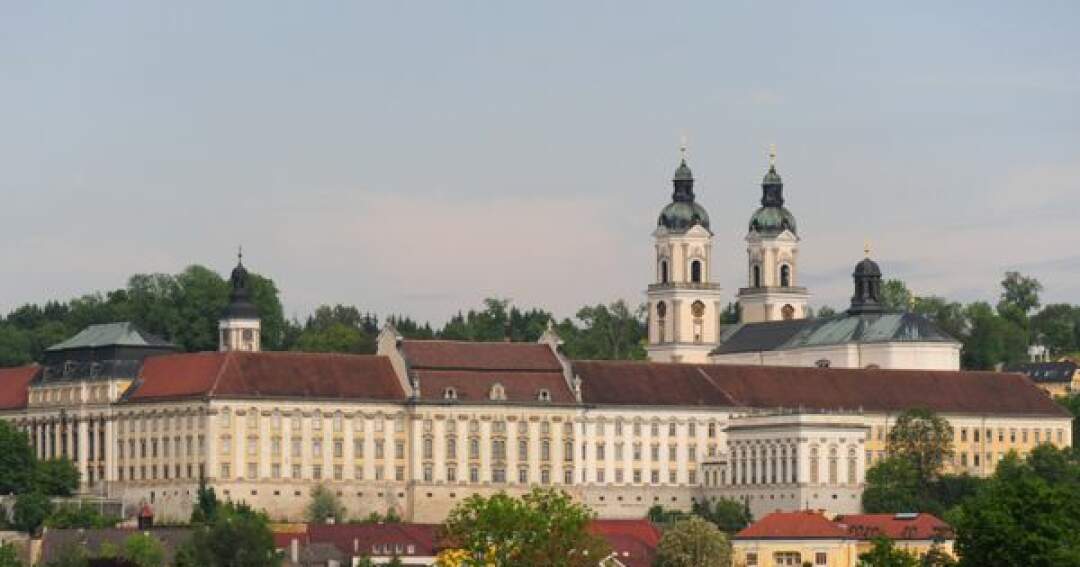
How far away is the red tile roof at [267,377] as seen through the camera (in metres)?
189

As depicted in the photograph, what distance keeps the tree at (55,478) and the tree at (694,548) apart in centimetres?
3902

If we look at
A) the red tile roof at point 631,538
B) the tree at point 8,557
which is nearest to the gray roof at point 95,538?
the tree at point 8,557

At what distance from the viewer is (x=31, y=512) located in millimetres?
182500

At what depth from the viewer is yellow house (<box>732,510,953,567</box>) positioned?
165125 millimetres

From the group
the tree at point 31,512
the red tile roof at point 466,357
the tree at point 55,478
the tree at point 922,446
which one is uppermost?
the red tile roof at point 466,357

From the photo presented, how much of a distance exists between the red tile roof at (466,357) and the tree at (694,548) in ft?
115

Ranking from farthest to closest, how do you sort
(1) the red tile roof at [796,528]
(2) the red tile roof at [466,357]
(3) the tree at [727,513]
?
Answer: (2) the red tile roof at [466,357] < (3) the tree at [727,513] < (1) the red tile roof at [796,528]

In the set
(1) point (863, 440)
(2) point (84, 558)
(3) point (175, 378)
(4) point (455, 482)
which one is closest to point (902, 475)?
(1) point (863, 440)

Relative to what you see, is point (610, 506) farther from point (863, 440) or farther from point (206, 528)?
point (206, 528)

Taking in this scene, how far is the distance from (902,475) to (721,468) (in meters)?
9.58

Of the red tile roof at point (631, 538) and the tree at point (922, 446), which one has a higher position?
the tree at point (922, 446)

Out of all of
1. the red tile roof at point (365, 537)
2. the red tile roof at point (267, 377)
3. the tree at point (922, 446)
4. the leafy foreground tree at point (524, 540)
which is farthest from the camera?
the tree at point (922, 446)

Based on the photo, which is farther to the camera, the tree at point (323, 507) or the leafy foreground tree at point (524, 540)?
the tree at point (323, 507)

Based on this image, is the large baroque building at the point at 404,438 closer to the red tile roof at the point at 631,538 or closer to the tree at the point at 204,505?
the tree at the point at 204,505
